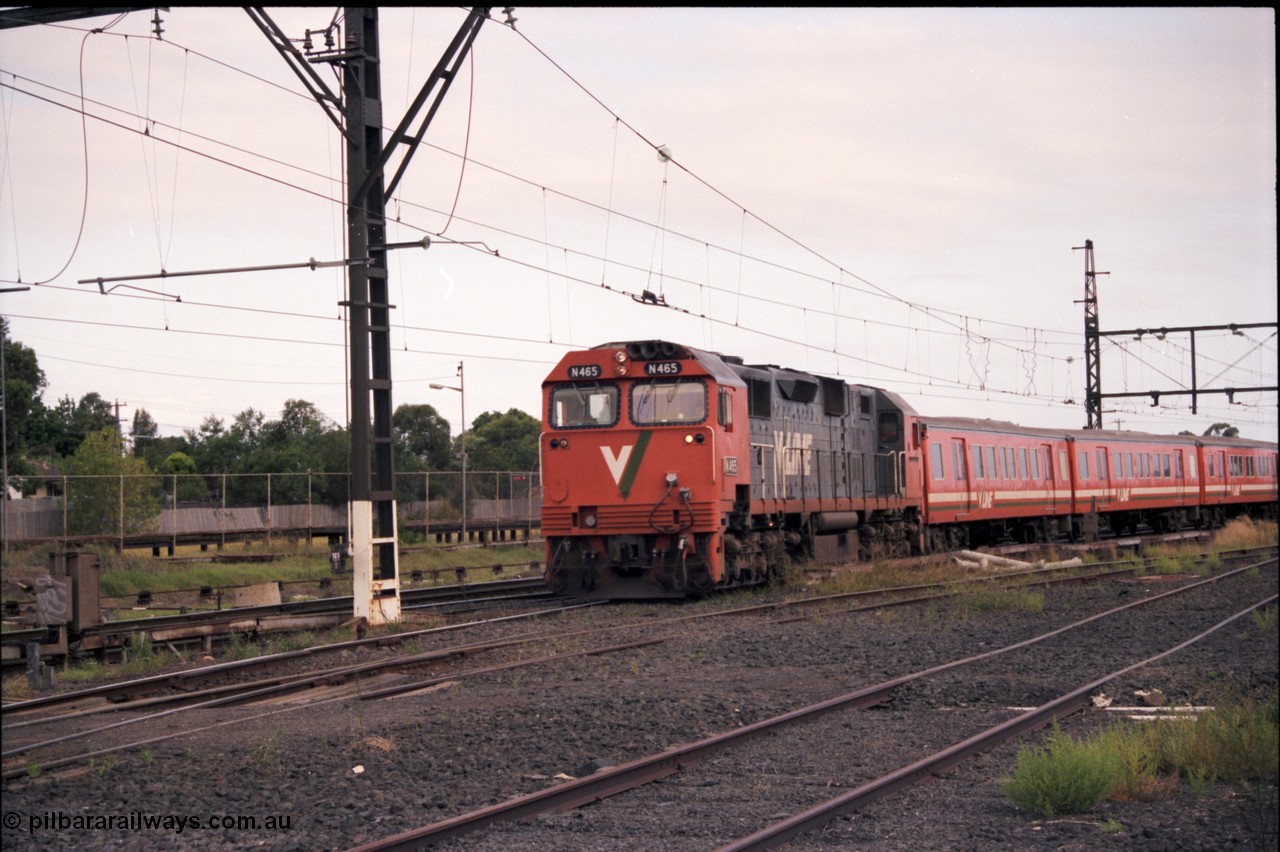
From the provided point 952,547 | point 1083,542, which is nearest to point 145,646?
point 952,547

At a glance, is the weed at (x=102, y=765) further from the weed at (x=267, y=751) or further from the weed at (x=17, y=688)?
the weed at (x=17, y=688)

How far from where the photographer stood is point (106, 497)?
3092cm

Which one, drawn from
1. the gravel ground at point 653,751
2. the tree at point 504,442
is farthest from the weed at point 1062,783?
the tree at point 504,442

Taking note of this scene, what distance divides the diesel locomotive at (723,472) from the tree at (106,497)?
49.2ft

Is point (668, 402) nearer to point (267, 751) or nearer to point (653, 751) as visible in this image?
point (653, 751)

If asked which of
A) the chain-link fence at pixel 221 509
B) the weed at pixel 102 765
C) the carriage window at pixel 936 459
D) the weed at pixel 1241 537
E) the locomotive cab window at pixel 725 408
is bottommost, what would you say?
the weed at pixel 1241 537

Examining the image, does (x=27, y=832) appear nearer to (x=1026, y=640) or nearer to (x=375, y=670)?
(x=375, y=670)

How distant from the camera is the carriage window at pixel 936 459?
27828 mm

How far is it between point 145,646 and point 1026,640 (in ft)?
33.7

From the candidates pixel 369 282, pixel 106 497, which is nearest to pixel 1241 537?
pixel 369 282

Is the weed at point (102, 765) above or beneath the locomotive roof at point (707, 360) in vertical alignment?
beneath

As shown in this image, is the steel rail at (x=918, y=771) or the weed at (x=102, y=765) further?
the weed at (x=102, y=765)

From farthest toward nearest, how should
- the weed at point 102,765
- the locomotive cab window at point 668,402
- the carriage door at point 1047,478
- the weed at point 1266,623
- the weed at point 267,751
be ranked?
the carriage door at point 1047,478
the locomotive cab window at point 668,402
the weed at point 1266,623
the weed at point 267,751
the weed at point 102,765

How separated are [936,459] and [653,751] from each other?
68.8ft
